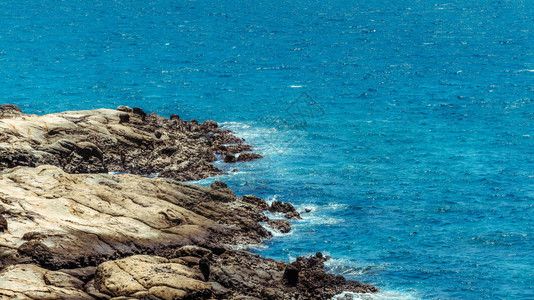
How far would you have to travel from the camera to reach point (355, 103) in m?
104

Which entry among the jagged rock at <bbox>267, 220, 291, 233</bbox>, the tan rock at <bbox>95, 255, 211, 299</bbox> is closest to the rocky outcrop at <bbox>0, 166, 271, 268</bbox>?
the jagged rock at <bbox>267, 220, 291, 233</bbox>

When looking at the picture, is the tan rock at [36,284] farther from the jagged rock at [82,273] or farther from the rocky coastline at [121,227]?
the jagged rock at [82,273]

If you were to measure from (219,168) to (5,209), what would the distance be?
1204 inches

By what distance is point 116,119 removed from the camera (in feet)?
262

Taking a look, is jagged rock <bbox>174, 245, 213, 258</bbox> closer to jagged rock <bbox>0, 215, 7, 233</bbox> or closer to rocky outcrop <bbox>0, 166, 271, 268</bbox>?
rocky outcrop <bbox>0, 166, 271, 268</bbox>

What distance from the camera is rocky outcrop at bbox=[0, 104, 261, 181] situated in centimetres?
6762

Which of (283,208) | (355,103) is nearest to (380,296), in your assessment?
(283,208)

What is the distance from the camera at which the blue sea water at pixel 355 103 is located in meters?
58.2

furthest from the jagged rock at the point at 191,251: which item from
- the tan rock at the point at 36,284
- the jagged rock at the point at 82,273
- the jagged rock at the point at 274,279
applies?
the tan rock at the point at 36,284

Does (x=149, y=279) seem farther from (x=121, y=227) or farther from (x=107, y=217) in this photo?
(x=107, y=217)

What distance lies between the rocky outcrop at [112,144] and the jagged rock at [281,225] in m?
14.0

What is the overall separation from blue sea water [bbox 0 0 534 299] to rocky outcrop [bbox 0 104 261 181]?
4.33m

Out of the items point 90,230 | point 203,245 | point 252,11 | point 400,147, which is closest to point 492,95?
point 400,147

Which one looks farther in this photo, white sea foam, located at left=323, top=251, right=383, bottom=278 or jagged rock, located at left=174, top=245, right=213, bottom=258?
white sea foam, located at left=323, top=251, right=383, bottom=278
